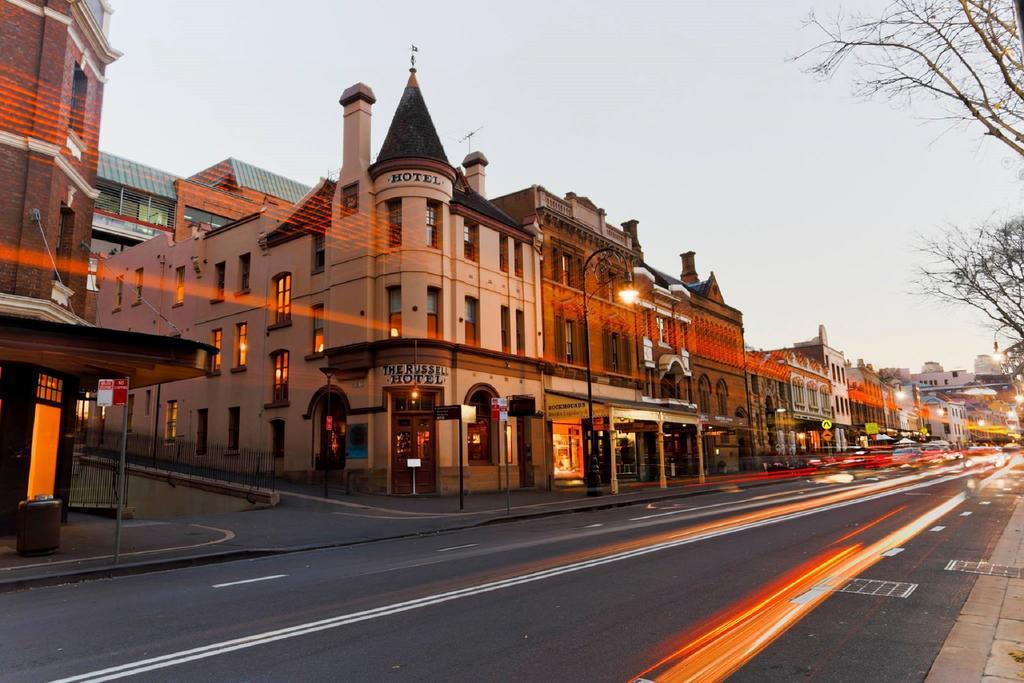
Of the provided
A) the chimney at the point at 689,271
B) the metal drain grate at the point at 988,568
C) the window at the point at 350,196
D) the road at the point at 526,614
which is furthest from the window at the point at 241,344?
the chimney at the point at 689,271

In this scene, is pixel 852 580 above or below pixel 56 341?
below

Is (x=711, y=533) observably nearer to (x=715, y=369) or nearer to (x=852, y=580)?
(x=852, y=580)

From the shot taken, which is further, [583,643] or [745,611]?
[745,611]

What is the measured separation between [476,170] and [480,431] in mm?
14291

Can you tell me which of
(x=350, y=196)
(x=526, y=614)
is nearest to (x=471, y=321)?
(x=350, y=196)

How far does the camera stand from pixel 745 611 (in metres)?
6.75

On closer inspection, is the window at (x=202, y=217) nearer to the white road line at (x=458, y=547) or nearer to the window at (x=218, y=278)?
the window at (x=218, y=278)

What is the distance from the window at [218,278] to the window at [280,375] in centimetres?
581

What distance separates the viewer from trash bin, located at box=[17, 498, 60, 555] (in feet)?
36.9

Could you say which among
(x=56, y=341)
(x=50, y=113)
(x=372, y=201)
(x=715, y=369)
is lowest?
(x=56, y=341)

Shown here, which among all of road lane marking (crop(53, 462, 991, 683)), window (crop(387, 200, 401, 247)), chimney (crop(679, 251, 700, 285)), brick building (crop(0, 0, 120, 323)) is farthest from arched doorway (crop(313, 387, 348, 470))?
chimney (crop(679, 251, 700, 285))

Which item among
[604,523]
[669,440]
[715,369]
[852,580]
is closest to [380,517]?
[604,523]

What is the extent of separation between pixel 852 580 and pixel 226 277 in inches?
1194

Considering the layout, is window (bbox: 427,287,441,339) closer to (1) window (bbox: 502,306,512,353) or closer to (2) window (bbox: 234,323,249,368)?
(1) window (bbox: 502,306,512,353)
